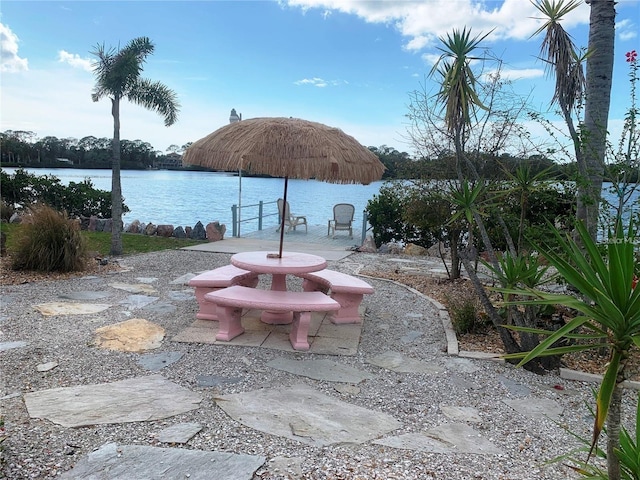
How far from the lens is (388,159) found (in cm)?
782

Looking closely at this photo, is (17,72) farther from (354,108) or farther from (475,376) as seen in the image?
(354,108)

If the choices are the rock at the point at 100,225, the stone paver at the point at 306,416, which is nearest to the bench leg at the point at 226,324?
the stone paver at the point at 306,416

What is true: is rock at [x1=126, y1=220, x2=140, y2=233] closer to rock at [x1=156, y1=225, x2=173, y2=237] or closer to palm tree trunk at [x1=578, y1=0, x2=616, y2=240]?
rock at [x1=156, y1=225, x2=173, y2=237]

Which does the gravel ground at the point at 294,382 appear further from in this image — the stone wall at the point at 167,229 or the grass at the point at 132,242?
the stone wall at the point at 167,229

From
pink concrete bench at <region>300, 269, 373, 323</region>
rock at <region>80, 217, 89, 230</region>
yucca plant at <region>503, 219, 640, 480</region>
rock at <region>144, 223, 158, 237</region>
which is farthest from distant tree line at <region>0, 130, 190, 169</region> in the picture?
yucca plant at <region>503, 219, 640, 480</region>

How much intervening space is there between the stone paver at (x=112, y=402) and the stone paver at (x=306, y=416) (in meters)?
0.29

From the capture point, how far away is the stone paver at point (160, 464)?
1999 mm

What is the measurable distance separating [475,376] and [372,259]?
5337 mm

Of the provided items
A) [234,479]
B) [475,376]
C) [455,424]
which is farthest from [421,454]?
[475,376]

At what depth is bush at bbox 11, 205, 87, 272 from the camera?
615 centimetres

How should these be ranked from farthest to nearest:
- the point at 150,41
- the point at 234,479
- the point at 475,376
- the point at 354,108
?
the point at 354,108
the point at 150,41
the point at 475,376
the point at 234,479

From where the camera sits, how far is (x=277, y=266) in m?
4.18

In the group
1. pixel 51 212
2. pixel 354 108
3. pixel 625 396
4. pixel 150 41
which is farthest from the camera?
pixel 354 108

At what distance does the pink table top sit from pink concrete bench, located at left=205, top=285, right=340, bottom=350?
0.72 ft
